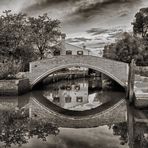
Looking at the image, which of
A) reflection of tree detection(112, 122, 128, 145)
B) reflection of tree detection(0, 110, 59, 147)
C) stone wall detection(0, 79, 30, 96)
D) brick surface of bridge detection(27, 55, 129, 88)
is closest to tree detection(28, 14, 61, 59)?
brick surface of bridge detection(27, 55, 129, 88)

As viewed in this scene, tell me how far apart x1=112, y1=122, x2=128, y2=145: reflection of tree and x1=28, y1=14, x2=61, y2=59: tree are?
755 inches

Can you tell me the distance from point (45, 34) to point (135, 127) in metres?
20.5

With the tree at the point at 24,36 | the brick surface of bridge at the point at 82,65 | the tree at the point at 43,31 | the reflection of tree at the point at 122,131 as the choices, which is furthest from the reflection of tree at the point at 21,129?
the tree at the point at 43,31

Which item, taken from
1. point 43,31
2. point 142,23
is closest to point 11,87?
point 43,31

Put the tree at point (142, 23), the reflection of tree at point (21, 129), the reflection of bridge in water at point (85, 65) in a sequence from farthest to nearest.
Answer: the tree at point (142, 23) < the reflection of bridge in water at point (85, 65) < the reflection of tree at point (21, 129)

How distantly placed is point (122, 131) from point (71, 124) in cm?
190

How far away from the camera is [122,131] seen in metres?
9.58

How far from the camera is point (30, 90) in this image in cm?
2038

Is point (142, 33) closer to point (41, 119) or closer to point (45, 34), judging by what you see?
point (45, 34)

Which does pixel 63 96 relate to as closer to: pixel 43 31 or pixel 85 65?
pixel 85 65

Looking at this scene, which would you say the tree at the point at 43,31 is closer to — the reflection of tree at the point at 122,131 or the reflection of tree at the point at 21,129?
the reflection of tree at the point at 21,129

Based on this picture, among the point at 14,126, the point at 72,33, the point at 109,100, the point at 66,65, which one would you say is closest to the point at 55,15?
the point at 72,33

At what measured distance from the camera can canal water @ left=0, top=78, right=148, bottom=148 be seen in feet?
27.1

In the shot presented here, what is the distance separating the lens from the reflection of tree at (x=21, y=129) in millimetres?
8555
